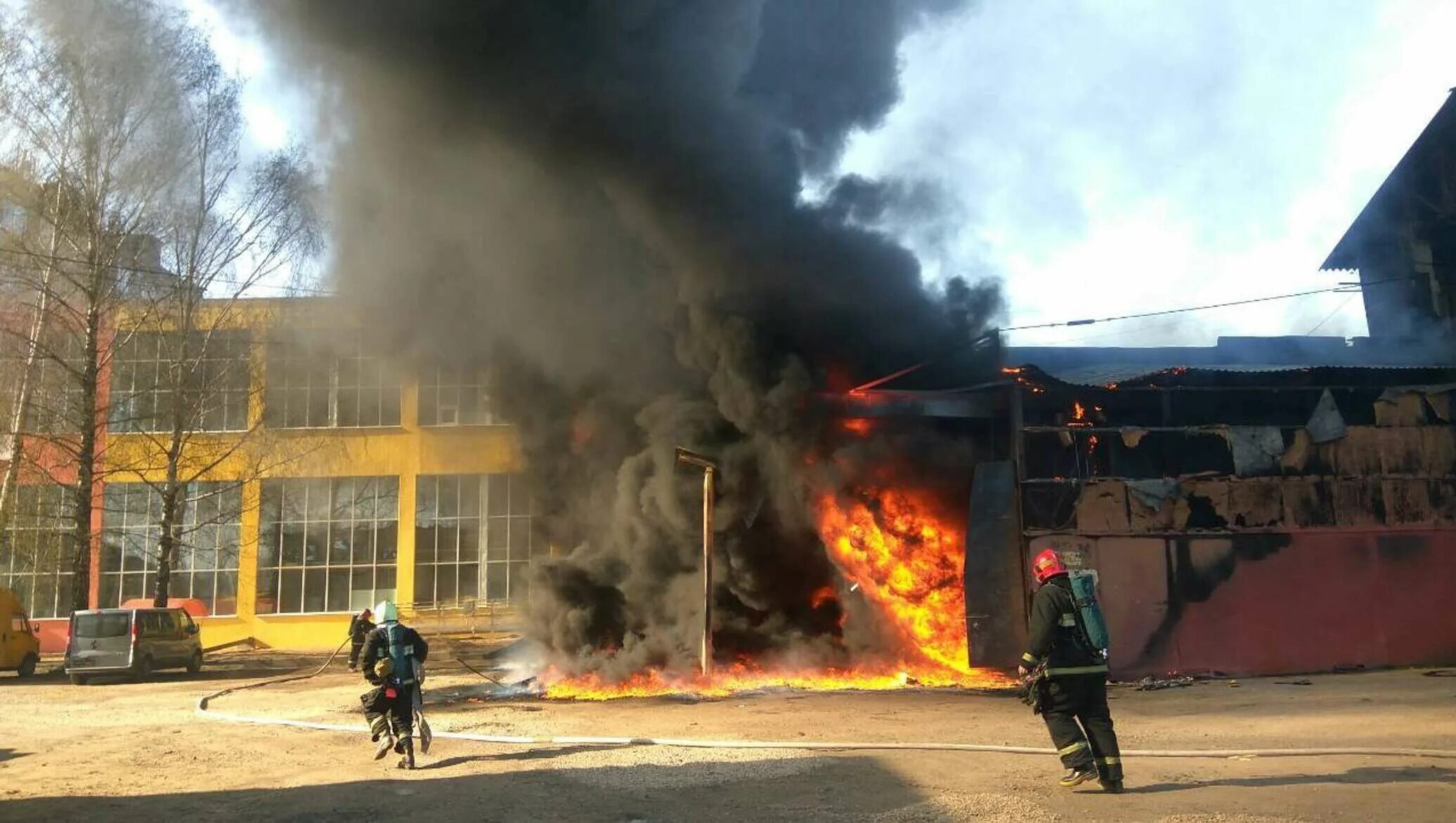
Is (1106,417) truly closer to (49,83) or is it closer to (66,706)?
(66,706)

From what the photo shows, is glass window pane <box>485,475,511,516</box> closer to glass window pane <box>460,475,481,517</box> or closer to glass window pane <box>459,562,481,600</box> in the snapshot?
glass window pane <box>460,475,481,517</box>

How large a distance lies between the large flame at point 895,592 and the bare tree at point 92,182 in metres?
13.2

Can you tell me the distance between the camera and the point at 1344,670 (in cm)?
1412

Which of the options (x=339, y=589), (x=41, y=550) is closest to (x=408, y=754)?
(x=339, y=589)

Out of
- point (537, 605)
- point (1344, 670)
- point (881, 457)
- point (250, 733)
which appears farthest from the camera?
point (537, 605)

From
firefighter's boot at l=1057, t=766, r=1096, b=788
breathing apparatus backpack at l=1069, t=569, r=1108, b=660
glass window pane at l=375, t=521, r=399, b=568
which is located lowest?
firefighter's boot at l=1057, t=766, r=1096, b=788

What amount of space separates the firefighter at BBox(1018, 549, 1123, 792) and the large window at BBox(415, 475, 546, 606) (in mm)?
20926


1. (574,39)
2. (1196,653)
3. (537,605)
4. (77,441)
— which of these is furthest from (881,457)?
(77,441)

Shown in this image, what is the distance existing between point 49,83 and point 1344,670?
25322 millimetres

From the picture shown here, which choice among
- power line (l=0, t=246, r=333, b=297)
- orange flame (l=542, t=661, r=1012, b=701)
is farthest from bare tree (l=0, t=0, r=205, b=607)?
orange flame (l=542, t=661, r=1012, b=701)

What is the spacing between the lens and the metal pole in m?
13.9

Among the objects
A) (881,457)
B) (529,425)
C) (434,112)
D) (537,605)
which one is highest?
(434,112)

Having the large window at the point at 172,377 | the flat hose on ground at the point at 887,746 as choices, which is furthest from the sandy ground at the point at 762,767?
the large window at the point at 172,377

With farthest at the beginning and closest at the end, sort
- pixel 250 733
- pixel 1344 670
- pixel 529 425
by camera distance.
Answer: pixel 529 425, pixel 1344 670, pixel 250 733
